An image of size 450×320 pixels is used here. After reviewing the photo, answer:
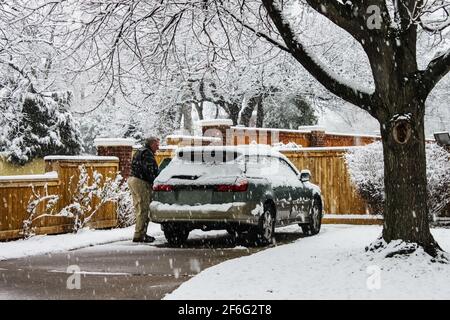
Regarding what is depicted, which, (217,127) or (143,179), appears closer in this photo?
(143,179)

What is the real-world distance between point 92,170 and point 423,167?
802 centimetres

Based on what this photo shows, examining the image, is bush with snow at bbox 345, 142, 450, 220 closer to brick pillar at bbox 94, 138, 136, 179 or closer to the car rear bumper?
the car rear bumper

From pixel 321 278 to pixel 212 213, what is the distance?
358cm

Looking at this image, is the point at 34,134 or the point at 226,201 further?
the point at 34,134

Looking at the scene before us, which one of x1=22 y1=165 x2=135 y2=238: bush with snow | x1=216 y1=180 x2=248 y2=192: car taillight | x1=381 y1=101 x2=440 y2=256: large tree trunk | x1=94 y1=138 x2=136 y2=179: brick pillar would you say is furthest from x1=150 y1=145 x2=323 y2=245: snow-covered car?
x1=94 y1=138 x2=136 y2=179: brick pillar

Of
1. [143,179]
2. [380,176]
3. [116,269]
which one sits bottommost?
[116,269]

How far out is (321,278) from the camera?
8414mm

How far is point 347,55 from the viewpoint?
31859mm

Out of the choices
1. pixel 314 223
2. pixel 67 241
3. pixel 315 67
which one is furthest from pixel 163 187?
pixel 314 223

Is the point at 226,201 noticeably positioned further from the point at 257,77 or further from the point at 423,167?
the point at 257,77

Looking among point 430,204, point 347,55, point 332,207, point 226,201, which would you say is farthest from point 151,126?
point 226,201

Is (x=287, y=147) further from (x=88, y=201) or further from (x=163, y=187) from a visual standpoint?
(x=163, y=187)

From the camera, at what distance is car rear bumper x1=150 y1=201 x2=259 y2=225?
38.2 feet

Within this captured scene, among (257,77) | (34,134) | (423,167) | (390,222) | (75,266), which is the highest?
(257,77)
